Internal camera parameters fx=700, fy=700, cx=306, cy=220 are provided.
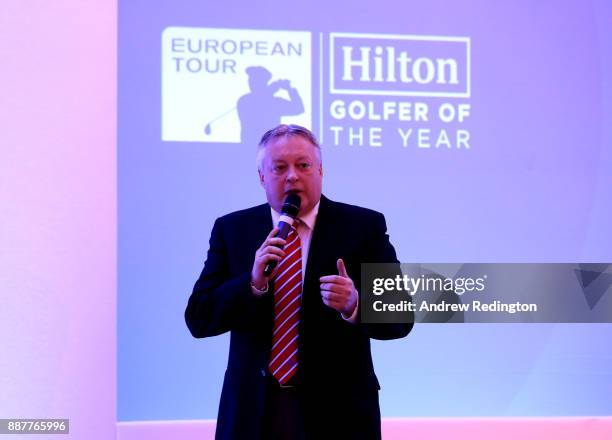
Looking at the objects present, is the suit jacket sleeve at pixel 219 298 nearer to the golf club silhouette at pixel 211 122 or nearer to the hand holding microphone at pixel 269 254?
the hand holding microphone at pixel 269 254

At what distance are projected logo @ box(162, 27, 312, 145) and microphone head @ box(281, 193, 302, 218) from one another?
132cm

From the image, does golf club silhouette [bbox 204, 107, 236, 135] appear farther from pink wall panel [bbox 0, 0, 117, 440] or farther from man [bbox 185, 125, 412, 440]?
man [bbox 185, 125, 412, 440]

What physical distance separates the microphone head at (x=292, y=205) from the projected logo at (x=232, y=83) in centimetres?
132

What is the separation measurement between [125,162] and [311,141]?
142 centimetres

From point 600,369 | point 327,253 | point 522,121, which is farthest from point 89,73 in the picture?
point 600,369

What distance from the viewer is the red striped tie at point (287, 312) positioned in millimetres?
1800

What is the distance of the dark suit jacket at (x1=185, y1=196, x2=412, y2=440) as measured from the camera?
5.86 feet

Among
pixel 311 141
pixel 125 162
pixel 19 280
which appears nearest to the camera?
pixel 311 141

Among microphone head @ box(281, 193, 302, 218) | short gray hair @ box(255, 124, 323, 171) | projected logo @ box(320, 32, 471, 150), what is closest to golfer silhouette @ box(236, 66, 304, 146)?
projected logo @ box(320, 32, 471, 150)

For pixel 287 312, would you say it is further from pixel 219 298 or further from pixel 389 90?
pixel 389 90

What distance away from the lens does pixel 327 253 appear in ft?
6.15

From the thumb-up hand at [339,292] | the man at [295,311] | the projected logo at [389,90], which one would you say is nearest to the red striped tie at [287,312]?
the man at [295,311]

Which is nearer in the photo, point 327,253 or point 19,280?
point 327,253

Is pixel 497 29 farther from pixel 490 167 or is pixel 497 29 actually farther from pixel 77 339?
pixel 77 339
